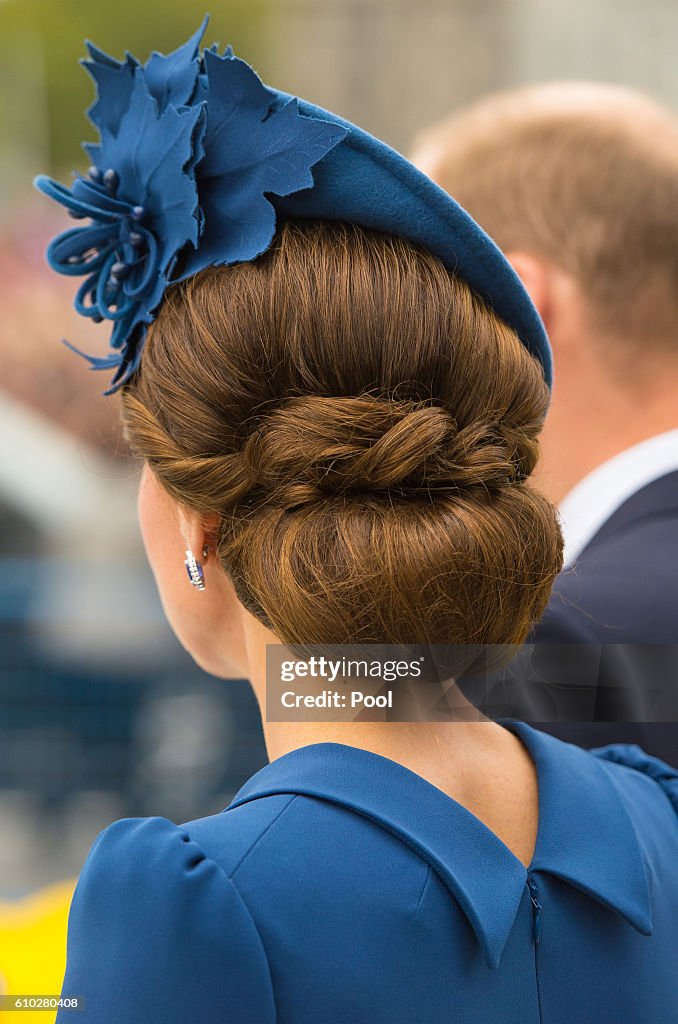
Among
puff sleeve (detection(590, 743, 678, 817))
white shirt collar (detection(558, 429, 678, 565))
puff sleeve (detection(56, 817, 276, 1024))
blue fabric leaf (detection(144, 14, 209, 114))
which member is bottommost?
puff sleeve (detection(56, 817, 276, 1024))

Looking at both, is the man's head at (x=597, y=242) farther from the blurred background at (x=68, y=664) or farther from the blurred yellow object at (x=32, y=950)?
the blurred yellow object at (x=32, y=950)

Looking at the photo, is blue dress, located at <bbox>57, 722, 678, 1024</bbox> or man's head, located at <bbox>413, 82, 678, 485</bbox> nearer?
blue dress, located at <bbox>57, 722, 678, 1024</bbox>

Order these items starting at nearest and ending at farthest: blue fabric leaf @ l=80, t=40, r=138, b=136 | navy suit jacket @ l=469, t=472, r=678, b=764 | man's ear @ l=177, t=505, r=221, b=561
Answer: man's ear @ l=177, t=505, r=221, b=561 → blue fabric leaf @ l=80, t=40, r=138, b=136 → navy suit jacket @ l=469, t=472, r=678, b=764

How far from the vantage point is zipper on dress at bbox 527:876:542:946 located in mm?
1196

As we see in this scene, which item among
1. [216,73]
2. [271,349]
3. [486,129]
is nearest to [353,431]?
[271,349]

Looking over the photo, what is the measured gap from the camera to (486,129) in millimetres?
2270

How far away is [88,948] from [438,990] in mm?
341

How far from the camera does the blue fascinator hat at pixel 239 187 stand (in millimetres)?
1292

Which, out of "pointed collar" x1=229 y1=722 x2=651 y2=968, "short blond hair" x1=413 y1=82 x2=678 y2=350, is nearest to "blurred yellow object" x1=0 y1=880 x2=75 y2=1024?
"pointed collar" x1=229 y1=722 x2=651 y2=968

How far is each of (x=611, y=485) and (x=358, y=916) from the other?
3.69ft

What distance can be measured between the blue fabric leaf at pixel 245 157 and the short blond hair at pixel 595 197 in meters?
0.94

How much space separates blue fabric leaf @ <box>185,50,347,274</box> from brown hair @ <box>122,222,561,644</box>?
0.03 metres

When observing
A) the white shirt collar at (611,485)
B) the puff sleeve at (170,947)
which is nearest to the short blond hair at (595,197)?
the white shirt collar at (611,485)

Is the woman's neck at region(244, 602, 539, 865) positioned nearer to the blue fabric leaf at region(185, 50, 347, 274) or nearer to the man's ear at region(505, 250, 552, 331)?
the blue fabric leaf at region(185, 50, 347, 274)
